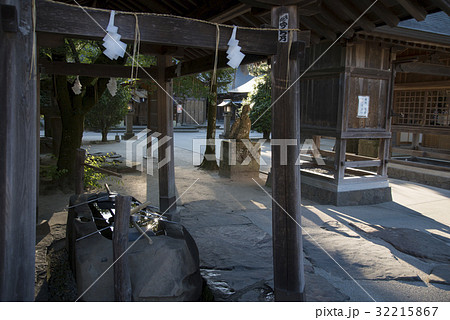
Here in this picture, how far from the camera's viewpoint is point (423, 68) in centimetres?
902

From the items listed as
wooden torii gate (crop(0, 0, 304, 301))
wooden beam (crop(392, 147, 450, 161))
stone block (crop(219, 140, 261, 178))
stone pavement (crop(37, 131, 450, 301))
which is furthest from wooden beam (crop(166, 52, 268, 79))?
wooden beam (crop(392, 147, 450, 161))

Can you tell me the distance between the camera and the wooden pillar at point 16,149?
2.51 metres

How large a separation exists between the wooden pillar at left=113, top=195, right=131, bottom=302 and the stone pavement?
3.13 feet

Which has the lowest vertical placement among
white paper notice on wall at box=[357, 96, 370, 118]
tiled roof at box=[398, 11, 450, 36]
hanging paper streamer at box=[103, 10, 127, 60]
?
white paper notice on wall at box=[357, 96, 370, 118]

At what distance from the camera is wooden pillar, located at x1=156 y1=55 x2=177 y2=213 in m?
6.15

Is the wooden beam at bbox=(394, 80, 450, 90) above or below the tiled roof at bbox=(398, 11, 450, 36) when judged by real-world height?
below

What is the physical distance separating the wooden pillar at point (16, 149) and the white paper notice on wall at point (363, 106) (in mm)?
6344

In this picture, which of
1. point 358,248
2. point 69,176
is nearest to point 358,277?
point 358,248

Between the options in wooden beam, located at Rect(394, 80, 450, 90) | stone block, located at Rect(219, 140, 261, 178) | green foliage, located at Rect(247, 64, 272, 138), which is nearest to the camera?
wooden beam, located at Rect(394, 80, 450, 90)

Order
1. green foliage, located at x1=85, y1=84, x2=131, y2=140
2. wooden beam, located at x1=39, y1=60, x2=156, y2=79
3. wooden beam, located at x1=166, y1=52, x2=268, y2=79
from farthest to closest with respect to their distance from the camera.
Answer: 1. green foliage, located at x1=85, y1=84, x2=131, y2=140
2. wooden beam, located at x1=39, y1=60, x2=156, y2=79
3. wooden beam, located at x1=166, y1=52, x2=268, y2=79

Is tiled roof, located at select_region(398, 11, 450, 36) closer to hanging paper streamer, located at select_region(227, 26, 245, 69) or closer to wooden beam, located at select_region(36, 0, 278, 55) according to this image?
wooden beam, located at select_region(36, 0, 278, 55)

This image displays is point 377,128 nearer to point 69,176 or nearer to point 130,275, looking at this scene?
point 130,275

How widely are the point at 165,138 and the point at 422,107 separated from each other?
349 inches

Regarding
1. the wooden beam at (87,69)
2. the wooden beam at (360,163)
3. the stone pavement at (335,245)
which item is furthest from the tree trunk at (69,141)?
the wooden beam at (360,163)
